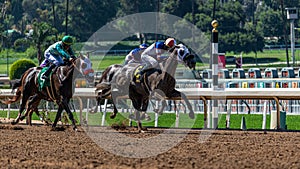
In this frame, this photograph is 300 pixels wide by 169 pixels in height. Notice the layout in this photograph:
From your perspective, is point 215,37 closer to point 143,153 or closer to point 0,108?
point 143,153

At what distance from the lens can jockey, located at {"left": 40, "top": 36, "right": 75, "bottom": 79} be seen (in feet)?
36.6

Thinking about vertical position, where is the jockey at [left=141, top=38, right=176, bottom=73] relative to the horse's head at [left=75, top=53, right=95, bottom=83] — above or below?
above

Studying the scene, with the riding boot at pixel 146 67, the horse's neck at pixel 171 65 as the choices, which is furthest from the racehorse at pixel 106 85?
the horse's neck at pixel 171 65

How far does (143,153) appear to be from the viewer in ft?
24.1

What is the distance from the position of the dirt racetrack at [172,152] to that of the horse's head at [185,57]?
1125mm

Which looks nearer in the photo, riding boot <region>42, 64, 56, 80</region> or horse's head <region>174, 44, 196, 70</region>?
horse's head <region>174, 44, 196, 70</region>

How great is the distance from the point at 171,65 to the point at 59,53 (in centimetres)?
191

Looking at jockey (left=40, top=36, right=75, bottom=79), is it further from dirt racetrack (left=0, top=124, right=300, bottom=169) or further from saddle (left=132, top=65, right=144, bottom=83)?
dirt racetrack (left=0, top=124, right=300, bottom=169)

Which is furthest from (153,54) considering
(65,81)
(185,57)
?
(65,81)

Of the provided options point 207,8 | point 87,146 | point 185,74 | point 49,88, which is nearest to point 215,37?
point 49,88

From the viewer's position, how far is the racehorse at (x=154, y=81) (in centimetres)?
1058

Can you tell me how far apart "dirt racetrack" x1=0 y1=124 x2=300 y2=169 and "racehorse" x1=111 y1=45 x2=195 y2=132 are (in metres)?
0.79

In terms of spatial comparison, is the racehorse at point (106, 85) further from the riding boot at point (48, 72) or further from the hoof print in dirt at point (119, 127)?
the riding boot at point (48, 72)

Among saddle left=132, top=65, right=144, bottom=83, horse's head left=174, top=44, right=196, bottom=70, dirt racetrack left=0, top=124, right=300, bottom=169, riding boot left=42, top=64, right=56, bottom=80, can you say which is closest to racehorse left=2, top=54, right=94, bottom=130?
riding boot left=42, top=64, right=56, bottom=80
